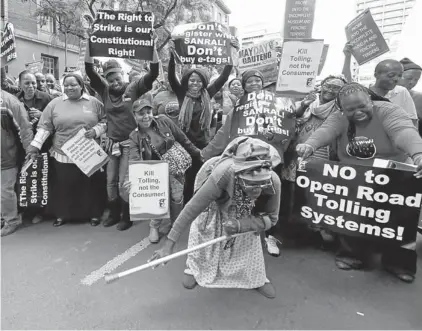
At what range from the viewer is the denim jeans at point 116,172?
382 centimetres

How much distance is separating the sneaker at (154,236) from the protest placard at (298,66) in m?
2.04

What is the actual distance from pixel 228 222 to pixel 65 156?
241 cm

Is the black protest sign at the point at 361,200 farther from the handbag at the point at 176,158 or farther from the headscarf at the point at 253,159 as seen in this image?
the handbag at the point at 176,158

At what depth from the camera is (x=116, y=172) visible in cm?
395

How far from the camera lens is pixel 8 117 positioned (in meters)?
3.73

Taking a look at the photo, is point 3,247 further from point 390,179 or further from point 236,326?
point 390,179

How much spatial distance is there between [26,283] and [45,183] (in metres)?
1.59

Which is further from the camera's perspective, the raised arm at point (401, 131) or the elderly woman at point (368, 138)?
the elderly woman at point (368, 138)

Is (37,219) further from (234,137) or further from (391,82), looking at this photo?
(391,82)

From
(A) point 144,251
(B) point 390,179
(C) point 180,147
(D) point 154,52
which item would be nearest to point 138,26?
(D) point 154,52

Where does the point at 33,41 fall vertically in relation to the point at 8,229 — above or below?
above

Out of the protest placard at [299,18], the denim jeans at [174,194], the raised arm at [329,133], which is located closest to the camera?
the raised arm at [329,133]

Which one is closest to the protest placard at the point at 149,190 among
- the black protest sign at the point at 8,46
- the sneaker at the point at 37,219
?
the sneaker at the point at 37,219

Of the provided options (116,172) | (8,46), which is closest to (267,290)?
(116,172)
